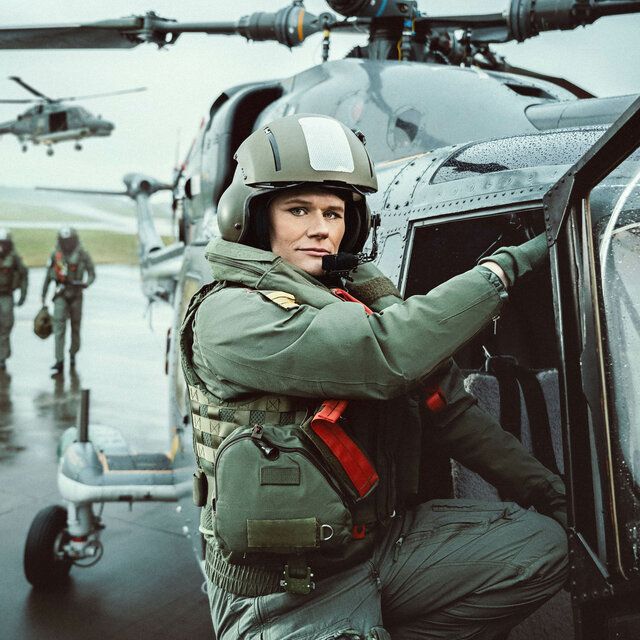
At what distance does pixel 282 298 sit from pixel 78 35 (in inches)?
172

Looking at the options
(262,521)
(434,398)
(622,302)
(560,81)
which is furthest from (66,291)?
(622,302)

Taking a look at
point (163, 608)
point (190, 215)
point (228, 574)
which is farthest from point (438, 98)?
point (163, 608)

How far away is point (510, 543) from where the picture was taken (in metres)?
1.79

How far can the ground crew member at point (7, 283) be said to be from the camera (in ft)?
32.0

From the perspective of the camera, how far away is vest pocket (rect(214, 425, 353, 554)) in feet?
5.32

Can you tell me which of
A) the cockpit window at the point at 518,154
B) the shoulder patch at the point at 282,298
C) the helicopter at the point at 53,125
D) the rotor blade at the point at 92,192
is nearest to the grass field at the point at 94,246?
the helicopter at the point at 53,125

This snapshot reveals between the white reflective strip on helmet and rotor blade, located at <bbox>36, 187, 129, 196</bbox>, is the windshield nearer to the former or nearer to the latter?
the white reflective strip on helmet

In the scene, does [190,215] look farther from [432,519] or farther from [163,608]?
[432,519]

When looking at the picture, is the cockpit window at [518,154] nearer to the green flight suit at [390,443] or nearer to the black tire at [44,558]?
the green flight suit at [390,443]

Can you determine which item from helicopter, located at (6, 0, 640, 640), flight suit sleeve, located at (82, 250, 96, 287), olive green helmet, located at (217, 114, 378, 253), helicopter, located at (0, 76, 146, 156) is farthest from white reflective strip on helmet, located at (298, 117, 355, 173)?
helicopter, located at (0, 76, 146, 156)

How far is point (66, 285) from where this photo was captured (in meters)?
9.84

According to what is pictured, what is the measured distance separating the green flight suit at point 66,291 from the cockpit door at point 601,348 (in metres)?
8.96

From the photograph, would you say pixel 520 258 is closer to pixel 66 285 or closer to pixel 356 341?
pixel 356 341

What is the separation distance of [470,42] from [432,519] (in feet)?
14.4
